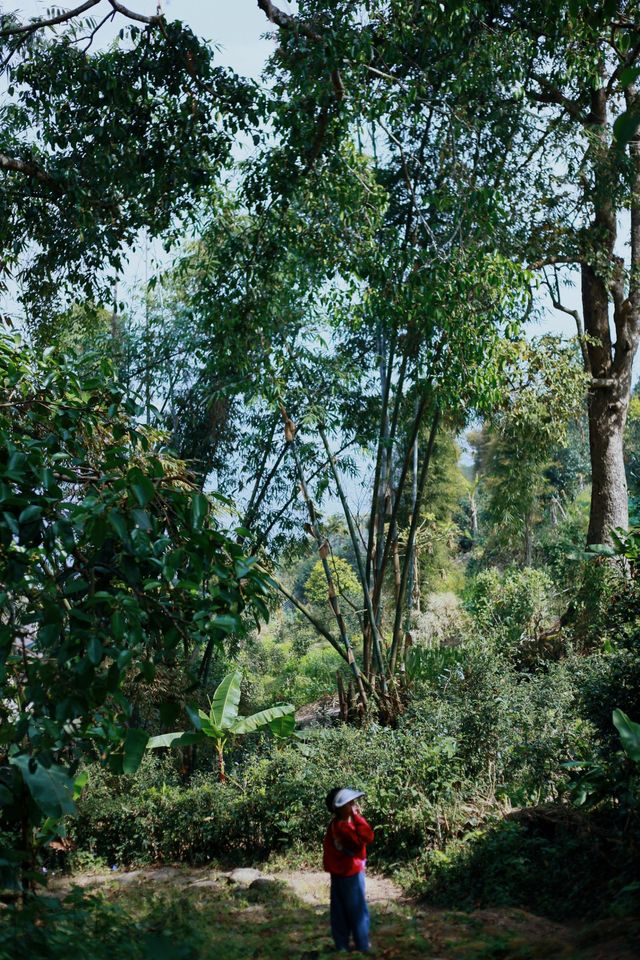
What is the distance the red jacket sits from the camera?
513 cm

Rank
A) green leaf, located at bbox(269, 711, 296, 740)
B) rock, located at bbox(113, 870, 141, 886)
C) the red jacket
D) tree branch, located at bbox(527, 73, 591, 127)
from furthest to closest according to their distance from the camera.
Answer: tree branch, located at bbox(527, 73, 591, 127), green leaf, located at bbox(269, 711, 296, 740), rock, located at bbox(113, 870, 141, 886), the red jacket

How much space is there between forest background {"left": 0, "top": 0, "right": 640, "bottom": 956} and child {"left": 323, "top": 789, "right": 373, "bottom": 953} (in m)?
1.16

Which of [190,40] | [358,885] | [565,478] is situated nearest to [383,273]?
[190,40]

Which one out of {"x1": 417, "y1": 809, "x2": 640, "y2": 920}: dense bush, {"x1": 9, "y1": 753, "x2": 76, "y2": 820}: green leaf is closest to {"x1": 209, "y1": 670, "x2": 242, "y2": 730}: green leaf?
{"x1": 417, "y1": 809, "x2": 640, "y2": 920}: dense bush

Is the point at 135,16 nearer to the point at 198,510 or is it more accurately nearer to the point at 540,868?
the point at 198,510

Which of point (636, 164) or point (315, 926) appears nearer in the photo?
point (315, 926)

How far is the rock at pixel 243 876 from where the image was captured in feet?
24.6

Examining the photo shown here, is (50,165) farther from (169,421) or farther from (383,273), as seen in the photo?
(169,421)

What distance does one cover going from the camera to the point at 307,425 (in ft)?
35.3

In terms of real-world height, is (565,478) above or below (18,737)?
above

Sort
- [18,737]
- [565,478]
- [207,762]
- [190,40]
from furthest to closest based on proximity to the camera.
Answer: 1. [565,478]
2. [207,762]
3. [190,40]
4. [18,737]

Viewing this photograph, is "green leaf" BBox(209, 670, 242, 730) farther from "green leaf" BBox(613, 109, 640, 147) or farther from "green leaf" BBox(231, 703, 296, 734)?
"green leaf" BBox(613, 109, 640, 147)

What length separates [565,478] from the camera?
3650 centimetres

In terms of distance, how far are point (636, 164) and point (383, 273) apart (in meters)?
5.92
